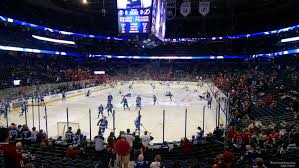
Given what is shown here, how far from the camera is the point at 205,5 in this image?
2250 cm

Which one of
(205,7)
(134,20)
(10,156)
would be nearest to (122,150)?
(10,156)

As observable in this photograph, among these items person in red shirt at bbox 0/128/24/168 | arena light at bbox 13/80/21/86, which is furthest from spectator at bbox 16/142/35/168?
arena light at bbox 13/80/21/86

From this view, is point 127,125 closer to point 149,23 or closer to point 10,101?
point 149,23

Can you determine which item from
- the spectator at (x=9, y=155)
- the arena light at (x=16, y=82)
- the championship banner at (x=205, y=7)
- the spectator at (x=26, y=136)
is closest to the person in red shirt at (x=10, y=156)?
the spectator at (x=9, y=155)

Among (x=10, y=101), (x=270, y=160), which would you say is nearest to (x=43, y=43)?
(x=10, y=101)

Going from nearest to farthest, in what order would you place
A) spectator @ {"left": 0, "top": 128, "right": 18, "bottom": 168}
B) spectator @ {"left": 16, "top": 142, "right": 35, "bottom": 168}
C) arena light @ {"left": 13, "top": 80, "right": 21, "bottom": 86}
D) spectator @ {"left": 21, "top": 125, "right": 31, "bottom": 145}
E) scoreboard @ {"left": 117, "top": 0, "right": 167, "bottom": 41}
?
spectator @ {"left": 0, "top": 128, "right": 18, "bottom": 168}, spectator @ {"left": 16, "top": 142, "right": 35, "bottom": 168}, spectator @ {"left": 21, "top": 125, "right": 31, "bottom": 145}, scoreboard @ {"left": 117, "top": 0, "right": 167, "bottom": 41}, arena light @ {"left": 13, "top": 80, "right": 21, "bottom": 86}

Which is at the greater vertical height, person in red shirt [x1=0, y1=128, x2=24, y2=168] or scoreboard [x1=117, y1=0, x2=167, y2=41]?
scoreboard [x1=117, y1=0, x2=167, y2=41]

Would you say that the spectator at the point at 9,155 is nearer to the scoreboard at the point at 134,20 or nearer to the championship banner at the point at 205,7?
the scoreboard at the point at 134,20

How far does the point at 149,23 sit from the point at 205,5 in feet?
22.9

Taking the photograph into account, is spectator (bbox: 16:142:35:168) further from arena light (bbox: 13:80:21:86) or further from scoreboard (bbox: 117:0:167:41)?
arena light (bbox: 13:80:21:86)

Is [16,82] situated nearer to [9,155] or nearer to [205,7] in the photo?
[205,7]

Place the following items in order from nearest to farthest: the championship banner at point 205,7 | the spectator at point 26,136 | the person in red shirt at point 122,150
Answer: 1. the person in red shirt at point 122,150
2. the spectator at point 26,136
3. the championship banner at point 205,7

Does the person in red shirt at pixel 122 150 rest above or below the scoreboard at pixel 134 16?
below

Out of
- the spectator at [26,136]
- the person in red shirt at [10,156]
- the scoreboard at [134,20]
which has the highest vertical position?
the scoreboard at [134,20]
